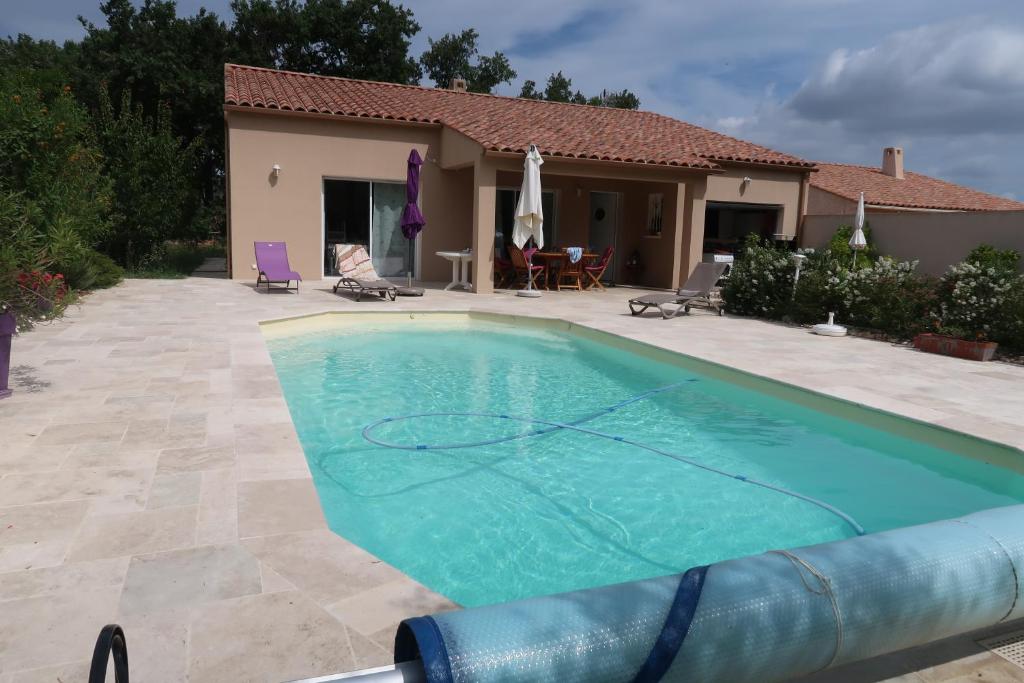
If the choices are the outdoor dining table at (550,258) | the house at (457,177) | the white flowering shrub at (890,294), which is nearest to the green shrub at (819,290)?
the white flowering shrub at (890,294)

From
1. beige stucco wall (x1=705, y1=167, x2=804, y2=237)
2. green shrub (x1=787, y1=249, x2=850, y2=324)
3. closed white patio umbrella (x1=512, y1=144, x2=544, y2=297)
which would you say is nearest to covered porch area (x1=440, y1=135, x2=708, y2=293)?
closed white patio umbrella (x1=512, y1=144, x2=544, y2=297)

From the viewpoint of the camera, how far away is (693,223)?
1617cm

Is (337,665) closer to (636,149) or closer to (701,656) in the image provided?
(701,656)

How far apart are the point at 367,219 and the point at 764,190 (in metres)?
10.0

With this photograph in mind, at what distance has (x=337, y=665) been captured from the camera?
2441mm

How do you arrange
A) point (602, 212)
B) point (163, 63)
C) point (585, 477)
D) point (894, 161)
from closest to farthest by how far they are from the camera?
point (585, 477) < point (602, 212) < point (163, 63) < point (894, 161)

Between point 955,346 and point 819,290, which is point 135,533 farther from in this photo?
Result: point 819,290

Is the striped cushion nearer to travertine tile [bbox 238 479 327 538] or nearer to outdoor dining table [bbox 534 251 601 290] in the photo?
outdoor dining table [bbox 534 251 601 290]

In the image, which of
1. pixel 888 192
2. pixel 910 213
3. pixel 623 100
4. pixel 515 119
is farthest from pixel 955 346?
pixel 623 100

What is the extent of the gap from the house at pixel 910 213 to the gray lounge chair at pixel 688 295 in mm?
3998

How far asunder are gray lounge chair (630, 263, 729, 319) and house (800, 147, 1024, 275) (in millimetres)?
3998

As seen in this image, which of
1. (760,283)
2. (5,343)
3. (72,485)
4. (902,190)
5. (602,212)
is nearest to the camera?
(72,485)

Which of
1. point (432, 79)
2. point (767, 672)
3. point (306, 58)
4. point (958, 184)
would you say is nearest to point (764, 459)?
point (767, 672)

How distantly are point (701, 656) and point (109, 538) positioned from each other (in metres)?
2.73
